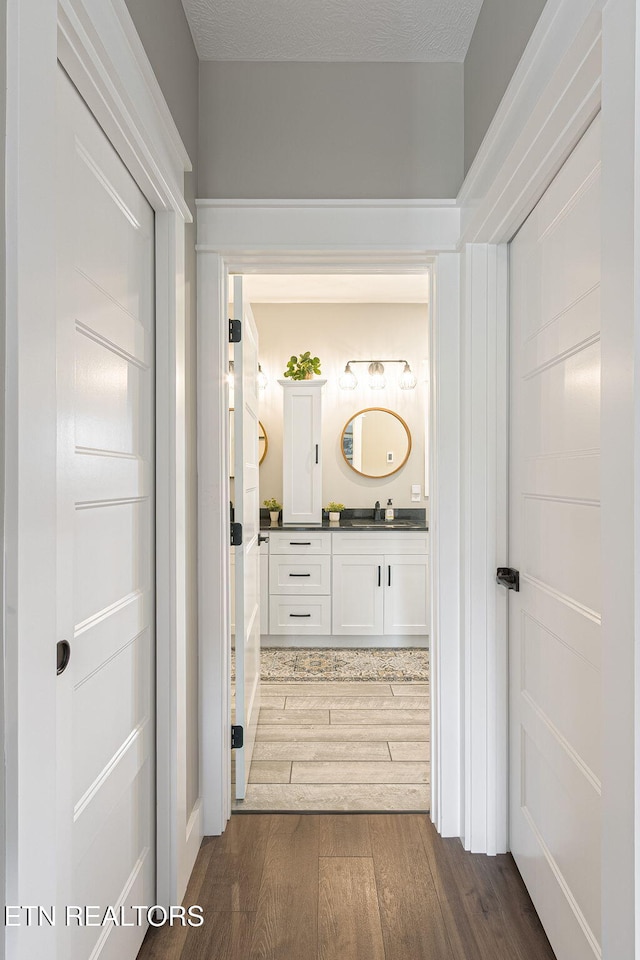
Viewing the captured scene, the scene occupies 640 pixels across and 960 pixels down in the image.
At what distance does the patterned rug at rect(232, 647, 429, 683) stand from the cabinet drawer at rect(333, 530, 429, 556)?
69cm

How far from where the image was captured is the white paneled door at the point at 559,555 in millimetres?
1367

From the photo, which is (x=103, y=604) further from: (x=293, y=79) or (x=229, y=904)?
(x=293, y=79)

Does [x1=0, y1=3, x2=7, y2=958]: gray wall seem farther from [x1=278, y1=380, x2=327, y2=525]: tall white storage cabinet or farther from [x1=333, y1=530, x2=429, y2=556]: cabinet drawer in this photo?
[x1=278, y1=380, x2=327, y2=525]: tall white storage cabinet

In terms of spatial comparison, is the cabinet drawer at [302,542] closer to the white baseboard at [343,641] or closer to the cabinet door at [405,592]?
the cabinet door at [405,592]

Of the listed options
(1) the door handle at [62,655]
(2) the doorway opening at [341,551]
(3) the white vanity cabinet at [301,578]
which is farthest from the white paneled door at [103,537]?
(3) the white vanity cabinet at [301,578]

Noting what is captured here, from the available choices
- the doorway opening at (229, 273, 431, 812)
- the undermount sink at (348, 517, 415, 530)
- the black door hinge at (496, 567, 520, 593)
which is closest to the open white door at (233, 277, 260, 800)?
the doorway opening at (229, 273, 431, 812)

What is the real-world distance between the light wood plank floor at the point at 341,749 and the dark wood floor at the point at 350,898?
0.53ft

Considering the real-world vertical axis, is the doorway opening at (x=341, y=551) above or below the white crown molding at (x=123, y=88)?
below

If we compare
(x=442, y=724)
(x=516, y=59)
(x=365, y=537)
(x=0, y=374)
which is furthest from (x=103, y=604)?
(x=365, y=537)

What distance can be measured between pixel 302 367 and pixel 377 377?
670mm

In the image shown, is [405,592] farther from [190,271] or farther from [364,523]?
[190,271]

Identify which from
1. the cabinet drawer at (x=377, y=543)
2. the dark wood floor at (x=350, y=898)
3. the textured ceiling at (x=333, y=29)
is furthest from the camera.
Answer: the cabinet drawer at (x=377, y=543)

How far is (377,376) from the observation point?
520 centimetres

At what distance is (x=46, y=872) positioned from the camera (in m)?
0.95
